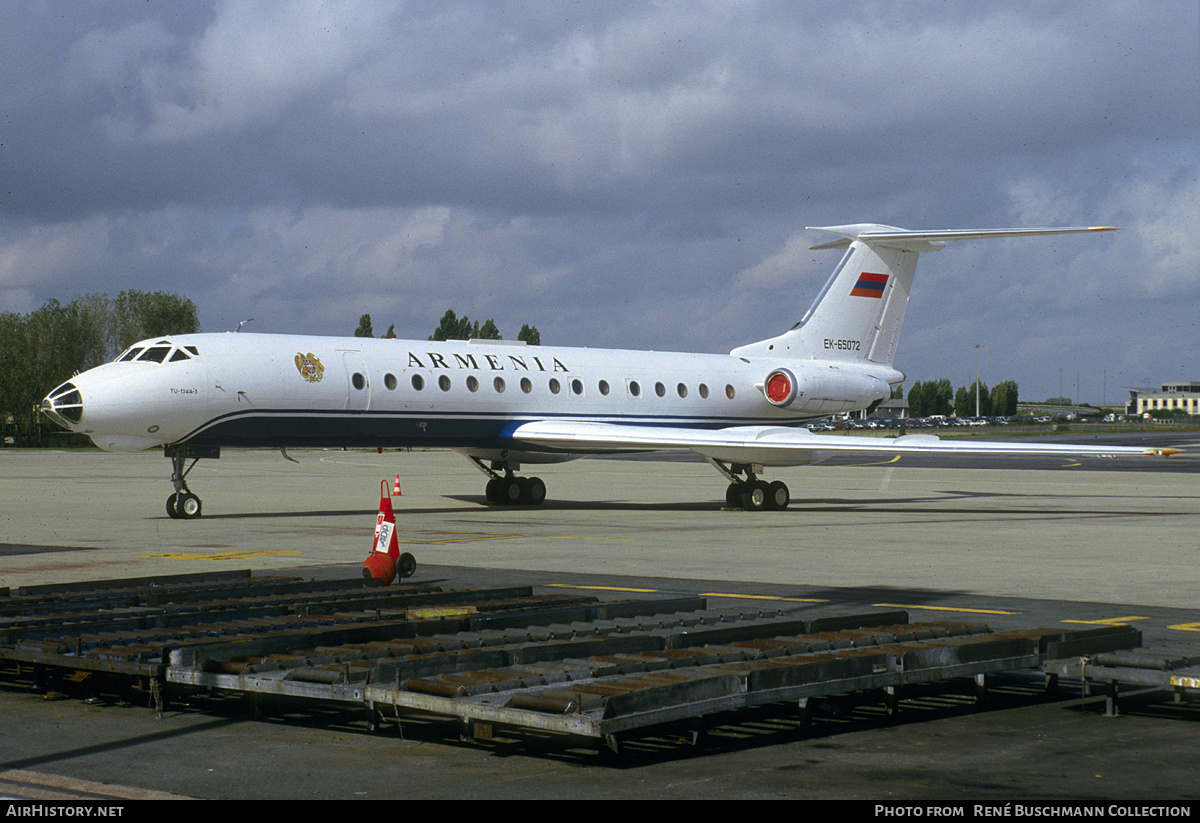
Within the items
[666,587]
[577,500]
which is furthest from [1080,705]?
[577,500]

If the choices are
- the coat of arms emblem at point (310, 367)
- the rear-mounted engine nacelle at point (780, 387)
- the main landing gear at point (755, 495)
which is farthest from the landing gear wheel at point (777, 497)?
the coat of arms emblem at point (310, 367)

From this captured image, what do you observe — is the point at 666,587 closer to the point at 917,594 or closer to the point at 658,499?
the point at 917,594

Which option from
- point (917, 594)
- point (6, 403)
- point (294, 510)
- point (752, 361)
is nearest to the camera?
point (917, 594)

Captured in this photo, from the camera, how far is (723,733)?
7410 mm

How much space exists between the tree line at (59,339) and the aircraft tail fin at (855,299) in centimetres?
7433

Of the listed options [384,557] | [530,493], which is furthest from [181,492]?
[384,557]

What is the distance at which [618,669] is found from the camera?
7738mm

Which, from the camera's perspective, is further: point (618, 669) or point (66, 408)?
point (66, 408)

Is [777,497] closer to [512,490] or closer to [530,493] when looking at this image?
[530,493]

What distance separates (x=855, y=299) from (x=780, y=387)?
3.22 metres

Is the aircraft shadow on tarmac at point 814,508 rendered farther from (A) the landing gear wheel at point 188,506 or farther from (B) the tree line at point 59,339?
(B) the tree line at point 59,339

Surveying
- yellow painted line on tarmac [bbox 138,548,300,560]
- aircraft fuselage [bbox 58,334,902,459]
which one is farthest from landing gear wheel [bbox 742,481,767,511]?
yellow painted line on tarmac [bbox 138,548,300,560]

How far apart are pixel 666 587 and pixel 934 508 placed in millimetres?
15544

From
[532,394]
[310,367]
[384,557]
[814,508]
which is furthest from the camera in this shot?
[814,508]
